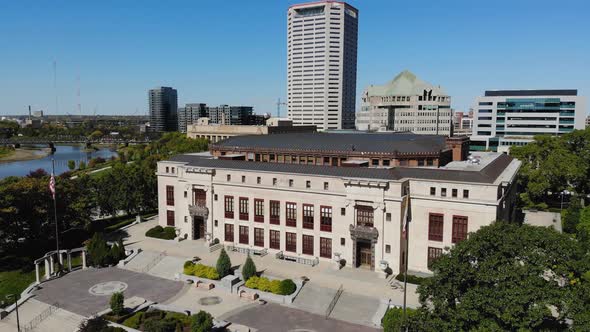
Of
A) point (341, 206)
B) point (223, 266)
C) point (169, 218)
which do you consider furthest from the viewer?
point (169, 218)

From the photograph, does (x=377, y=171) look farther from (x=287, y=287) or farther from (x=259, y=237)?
(x=259, y=237)

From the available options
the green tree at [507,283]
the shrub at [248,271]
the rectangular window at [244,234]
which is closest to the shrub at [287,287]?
the shrub at [248,271]

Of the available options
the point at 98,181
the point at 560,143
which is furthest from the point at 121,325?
the point at 560,143

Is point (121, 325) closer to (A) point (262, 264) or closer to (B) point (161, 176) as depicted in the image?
(A) point (262, 264)

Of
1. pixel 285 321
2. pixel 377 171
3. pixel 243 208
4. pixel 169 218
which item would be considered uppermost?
pixel 377 171

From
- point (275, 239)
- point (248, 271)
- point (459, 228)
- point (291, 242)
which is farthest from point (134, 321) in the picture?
point (459, 228)

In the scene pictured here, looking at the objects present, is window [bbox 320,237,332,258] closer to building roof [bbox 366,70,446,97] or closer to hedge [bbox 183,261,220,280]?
hedge [bbox 183,261,220,280]

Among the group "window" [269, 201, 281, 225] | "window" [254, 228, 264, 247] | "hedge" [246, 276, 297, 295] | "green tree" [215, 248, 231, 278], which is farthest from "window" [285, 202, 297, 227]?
"hedge" [246, 276, 297, 295]

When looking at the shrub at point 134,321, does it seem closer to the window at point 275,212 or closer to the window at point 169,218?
the window at point 275,212
